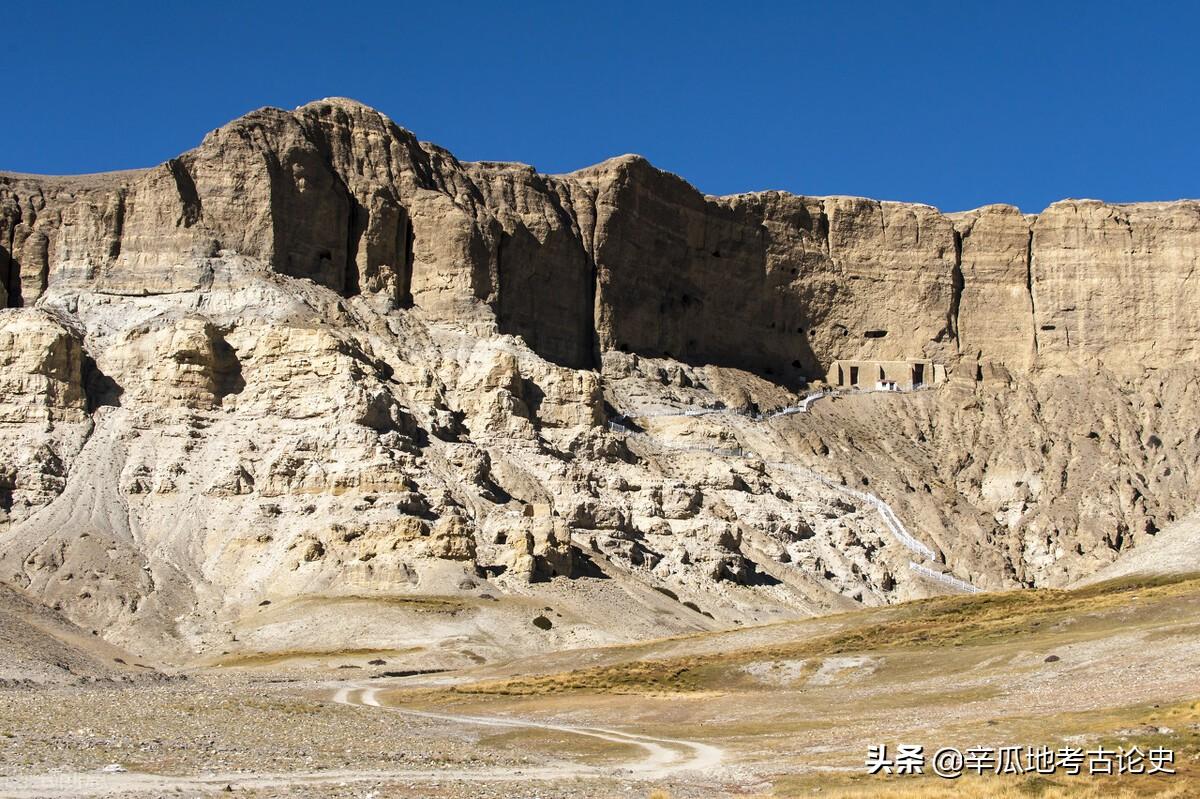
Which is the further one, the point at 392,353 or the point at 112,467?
the point at 392,353

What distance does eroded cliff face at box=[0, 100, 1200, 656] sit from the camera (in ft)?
262

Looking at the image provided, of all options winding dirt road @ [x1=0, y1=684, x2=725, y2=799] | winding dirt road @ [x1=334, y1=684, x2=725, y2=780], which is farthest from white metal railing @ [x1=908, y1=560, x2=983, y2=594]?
winding dirt road @ [x1=0, y1=684, x2=725, y2=799]

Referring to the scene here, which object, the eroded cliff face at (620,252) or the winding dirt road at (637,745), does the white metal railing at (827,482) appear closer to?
the eroded cliff face at (620,252)

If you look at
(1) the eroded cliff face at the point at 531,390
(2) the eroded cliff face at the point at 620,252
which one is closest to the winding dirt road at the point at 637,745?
(1) the eroded cliff face at the point at 531,390

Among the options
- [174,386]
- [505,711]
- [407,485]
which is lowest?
[505,711]

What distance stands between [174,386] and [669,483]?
29.0 metres

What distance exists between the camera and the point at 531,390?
101562mm

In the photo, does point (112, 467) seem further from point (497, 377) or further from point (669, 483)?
point (669, 483)

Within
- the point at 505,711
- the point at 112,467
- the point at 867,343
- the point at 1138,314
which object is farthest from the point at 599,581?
the point at 1138,314

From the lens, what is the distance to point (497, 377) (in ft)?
322

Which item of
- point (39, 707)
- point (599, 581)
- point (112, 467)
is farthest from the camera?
point (112, 467)

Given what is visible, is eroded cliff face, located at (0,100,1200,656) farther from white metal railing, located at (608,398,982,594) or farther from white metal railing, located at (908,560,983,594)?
white metal railing, located at (908,560,983,594)

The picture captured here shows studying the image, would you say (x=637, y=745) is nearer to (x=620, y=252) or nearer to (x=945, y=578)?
(x=945, y=578)

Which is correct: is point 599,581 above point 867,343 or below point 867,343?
below
